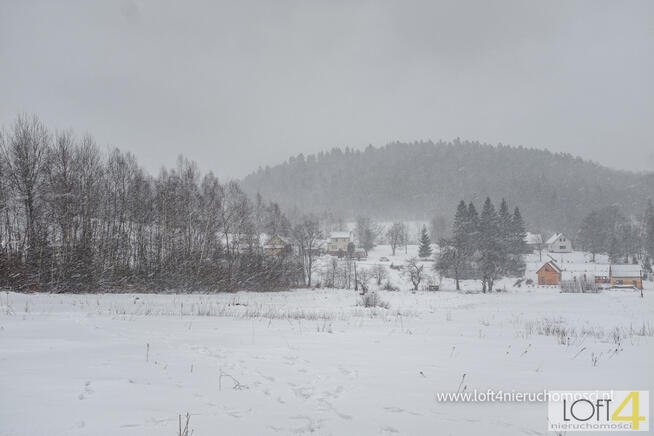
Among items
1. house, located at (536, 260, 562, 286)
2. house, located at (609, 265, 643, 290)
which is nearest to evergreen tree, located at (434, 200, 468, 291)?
house, located at (536, 260, 562, 286)

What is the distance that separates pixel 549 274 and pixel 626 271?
35.4ft

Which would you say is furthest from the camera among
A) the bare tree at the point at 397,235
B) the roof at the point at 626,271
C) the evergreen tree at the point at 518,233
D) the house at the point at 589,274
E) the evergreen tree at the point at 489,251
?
the bare tree at the point at 397,235

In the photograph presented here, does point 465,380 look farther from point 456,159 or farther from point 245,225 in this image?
point 456,159

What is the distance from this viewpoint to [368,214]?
18050 centimetres

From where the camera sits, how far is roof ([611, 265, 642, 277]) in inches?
2313

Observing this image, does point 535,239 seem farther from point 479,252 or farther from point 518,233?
point 479,252

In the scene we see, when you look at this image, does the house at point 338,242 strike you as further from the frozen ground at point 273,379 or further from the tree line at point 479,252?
the frozen ground at point 273,379

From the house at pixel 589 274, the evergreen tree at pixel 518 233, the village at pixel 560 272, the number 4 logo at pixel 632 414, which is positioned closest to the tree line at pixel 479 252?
the evergreen tree at pixel 518 233

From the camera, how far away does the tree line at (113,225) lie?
25.8 m

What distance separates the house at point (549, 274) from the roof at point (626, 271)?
778 cm

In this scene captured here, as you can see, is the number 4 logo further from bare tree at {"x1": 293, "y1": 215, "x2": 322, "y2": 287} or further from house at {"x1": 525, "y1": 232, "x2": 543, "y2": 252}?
house at {"x1": 525, "y1": 232, "x2": 543, "y2": 252}

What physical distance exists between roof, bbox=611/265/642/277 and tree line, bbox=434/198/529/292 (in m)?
14.0

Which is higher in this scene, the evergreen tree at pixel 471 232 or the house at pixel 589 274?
the evergreen tree at pixel 471 232

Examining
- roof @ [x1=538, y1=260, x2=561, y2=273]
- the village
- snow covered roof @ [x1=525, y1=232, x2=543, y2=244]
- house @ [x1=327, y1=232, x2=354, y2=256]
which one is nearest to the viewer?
the village
